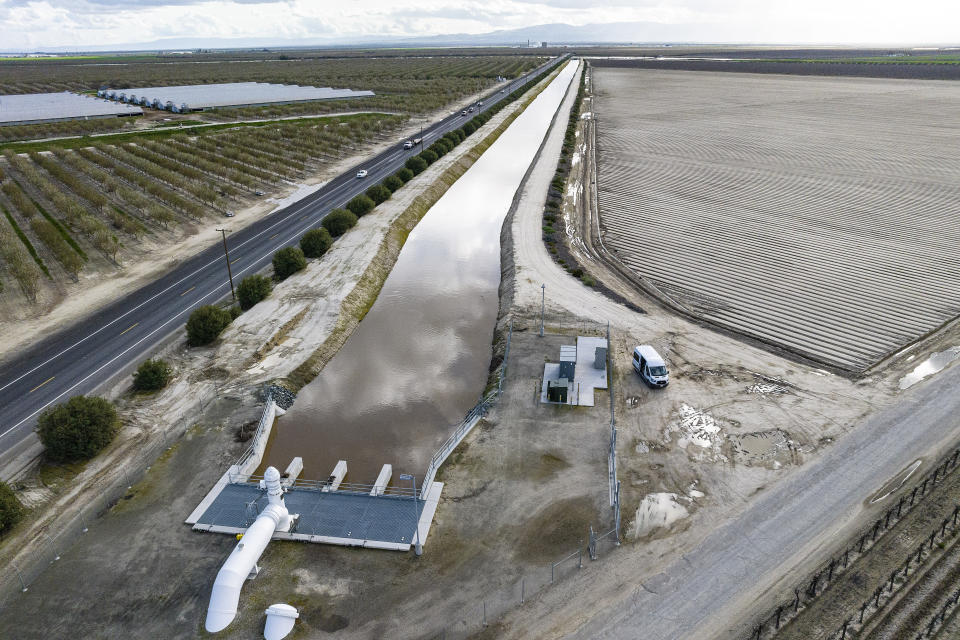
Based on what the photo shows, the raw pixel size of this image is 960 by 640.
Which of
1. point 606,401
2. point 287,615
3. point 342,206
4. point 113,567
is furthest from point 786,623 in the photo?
point 342,206

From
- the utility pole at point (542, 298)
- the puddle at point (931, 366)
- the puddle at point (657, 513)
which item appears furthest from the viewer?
the utility pole at point (542, 298)

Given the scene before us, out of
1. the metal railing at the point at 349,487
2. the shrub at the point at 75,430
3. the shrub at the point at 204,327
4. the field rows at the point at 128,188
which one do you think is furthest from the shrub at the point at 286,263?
the metal railing at the point at 349,487

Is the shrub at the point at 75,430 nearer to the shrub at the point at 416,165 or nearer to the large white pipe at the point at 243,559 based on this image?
the large white pipe at the point at 243,559

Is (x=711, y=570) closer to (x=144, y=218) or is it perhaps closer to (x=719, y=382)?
(x=719, y=382)

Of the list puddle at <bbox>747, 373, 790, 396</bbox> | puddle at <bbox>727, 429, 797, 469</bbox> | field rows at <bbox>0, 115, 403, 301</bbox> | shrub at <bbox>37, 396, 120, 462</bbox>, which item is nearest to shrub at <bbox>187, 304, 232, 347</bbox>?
shrub at <bbox>37, 396, 120, 462</bbox>

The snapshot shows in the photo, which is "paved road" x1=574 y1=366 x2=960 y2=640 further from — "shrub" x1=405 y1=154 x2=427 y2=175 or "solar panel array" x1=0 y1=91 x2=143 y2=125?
"solar panel array" x1=0 y1=91 x2=143 y2=125

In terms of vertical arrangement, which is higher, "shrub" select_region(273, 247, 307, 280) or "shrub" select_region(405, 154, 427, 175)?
"shrub" select_region(405, 154, 427, 175)
